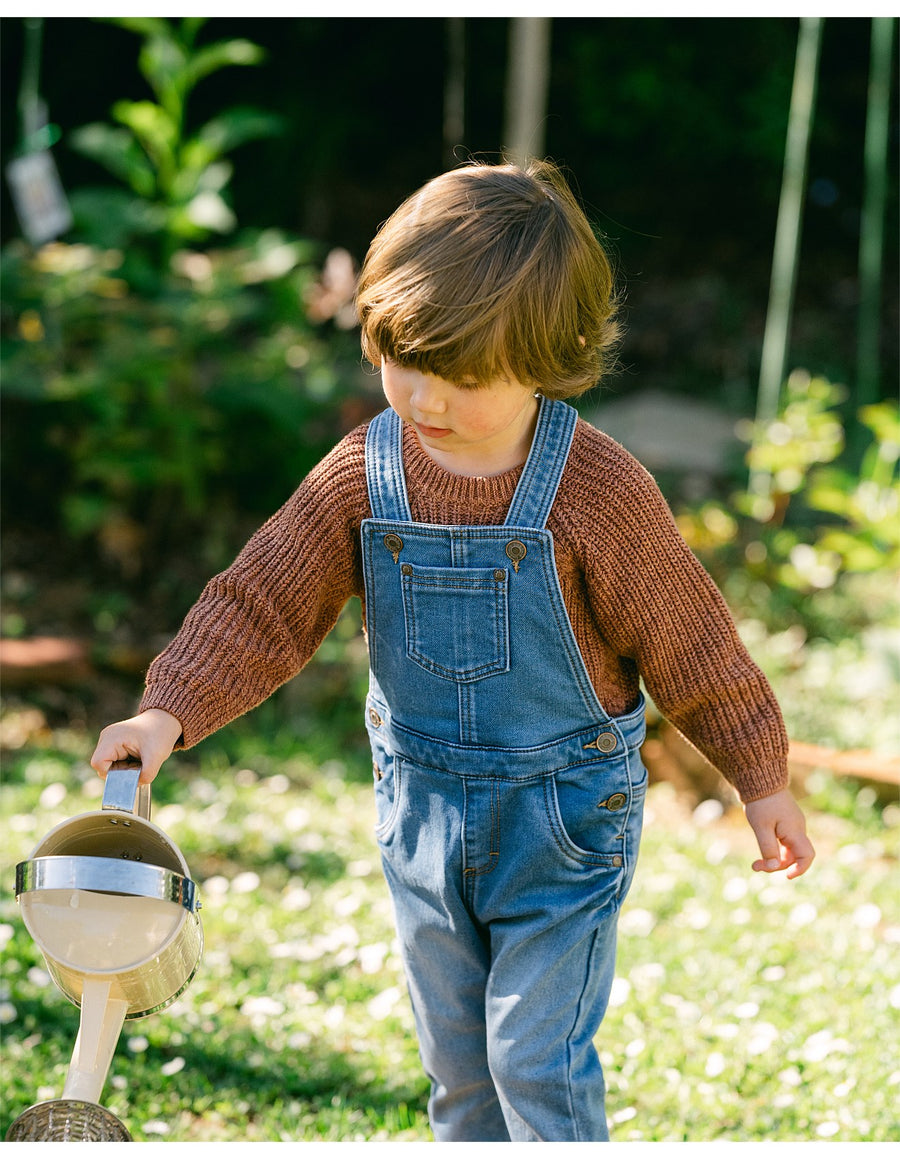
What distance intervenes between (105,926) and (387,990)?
3.55 feet

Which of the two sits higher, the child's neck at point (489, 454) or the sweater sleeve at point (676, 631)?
the child's neck at point (489, 454)

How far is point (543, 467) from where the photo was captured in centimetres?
153

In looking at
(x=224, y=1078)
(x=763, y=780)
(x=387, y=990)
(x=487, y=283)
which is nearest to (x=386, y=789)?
(x=763, y=780)

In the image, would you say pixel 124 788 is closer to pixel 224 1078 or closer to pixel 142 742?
pixel 142 742

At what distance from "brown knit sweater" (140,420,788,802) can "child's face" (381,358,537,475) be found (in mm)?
24

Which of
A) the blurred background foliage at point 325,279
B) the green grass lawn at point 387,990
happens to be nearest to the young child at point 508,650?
the blurred background foliage at point 325,279

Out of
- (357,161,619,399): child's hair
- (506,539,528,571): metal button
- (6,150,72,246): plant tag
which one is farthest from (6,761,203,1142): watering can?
(6,150,72,246): plant tag

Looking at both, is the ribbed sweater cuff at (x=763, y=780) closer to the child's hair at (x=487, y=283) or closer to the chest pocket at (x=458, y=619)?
the chest pocket at (x=458, y=619)

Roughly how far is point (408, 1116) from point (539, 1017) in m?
0.61

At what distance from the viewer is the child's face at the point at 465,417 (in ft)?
4.64

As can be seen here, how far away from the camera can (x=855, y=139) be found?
26.4 ft

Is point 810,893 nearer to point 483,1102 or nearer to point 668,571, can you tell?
point 483,1102
